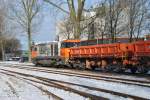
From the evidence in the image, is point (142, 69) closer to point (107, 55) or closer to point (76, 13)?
point (107, 55)

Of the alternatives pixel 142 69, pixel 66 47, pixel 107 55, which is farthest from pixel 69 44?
pixel 142 69

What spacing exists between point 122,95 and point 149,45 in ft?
35.7

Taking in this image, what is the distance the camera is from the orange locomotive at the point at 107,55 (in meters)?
26.5

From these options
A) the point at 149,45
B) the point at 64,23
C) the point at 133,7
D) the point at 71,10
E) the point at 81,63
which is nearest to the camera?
the point at 149,45

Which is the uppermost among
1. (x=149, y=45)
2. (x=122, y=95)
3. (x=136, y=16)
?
(x=136, y=16)

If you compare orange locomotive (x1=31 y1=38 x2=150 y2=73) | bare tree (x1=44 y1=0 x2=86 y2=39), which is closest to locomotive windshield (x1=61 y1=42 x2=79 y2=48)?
orange locomotive (x1=31 y1=38 x2=150 y2=73)

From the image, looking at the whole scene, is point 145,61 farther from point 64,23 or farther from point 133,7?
point 64,23

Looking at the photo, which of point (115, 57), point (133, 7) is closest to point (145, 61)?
point (115, 57)

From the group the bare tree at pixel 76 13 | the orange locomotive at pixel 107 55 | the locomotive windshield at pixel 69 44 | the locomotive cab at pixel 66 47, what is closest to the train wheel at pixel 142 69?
the orange locomotive at pixel 107 55

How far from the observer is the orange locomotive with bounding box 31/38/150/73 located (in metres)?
26.5

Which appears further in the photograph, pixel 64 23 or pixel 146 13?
pixel 64 23

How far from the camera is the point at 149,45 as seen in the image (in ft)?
83.1

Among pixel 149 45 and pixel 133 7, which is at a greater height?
pixel 133 7

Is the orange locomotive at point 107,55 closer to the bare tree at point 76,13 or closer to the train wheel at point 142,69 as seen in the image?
the train wheel at point 142,69
